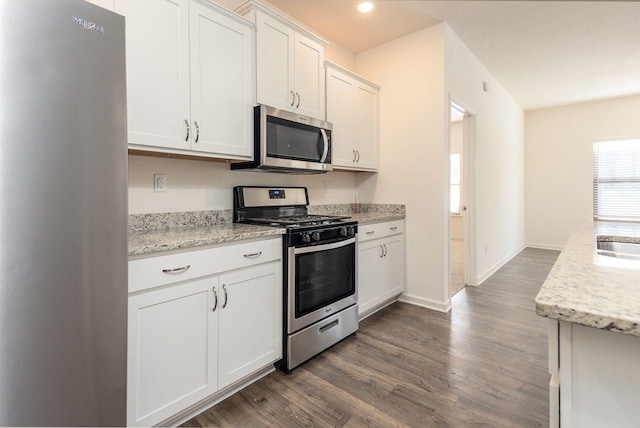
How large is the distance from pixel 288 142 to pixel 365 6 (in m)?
1.39

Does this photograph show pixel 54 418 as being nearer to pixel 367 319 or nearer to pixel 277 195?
pixel 277 195

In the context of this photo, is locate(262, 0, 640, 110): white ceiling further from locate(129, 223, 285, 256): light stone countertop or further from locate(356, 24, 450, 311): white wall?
locate(129, 223, 285, 256): light stone countertop

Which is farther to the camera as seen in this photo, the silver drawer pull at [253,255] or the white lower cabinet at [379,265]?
the white lower cabinet at [379,265]

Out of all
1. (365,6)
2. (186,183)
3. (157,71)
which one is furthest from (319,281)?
(365,6)

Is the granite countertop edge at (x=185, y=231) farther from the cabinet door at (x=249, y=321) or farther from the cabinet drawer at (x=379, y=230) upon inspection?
the cabinet door at (x=249, y=321)

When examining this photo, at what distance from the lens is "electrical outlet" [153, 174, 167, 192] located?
6.38 ft

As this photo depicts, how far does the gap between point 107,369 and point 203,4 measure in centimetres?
193

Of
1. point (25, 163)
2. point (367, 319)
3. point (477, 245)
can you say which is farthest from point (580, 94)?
point (25, 163)

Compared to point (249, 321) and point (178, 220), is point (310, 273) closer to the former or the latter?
point (249, 321)

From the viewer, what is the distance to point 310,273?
212 cm

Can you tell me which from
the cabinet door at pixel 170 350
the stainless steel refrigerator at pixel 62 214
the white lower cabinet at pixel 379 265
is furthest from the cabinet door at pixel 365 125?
the stainless steel refrigerator at pixel 62 214

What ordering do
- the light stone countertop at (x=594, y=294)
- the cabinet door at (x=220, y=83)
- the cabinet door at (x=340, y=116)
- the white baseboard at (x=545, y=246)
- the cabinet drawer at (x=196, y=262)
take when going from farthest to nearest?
the white baseboard at (x=545, y=246) < the cabinet door at (x=340, y=116) < the cabinet door at (x=220, y=83) < the cabinet drawer at (x=196, y=262) < the light stone countertop at (x=594, y=294)

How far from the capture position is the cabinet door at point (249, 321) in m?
1.68

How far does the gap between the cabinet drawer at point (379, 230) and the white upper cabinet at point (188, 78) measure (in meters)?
1.15
